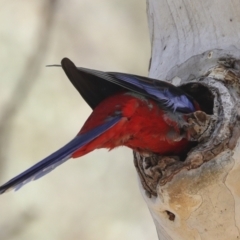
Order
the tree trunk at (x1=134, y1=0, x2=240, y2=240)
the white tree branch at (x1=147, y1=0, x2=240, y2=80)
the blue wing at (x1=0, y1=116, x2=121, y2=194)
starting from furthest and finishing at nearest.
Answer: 1. the white tree branch at (x1=147, y1=0, x2=240, y2=80)
2. the tree trunk at (x1=134, y1=0, x2=240, y2=240)
3. the blue wing at (x1=0, y1=116, x2=121, y2=194)

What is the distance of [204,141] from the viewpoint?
4.03 ft

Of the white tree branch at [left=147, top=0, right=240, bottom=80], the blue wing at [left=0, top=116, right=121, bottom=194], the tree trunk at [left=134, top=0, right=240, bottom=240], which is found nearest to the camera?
the blue wing at [left=0, top=116, right=121, bottom=194]

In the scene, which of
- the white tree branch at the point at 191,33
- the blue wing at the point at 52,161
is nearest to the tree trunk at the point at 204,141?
the white tree branch at the point at 191,33

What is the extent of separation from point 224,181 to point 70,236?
163cm

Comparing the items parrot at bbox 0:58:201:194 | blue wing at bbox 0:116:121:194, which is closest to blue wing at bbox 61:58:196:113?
parrot at bbox 0:58:201:194

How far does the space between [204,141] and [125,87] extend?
0.75 feet

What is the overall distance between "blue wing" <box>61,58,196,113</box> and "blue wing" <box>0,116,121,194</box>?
11 centimetres

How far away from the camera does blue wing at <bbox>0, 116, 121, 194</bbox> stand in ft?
3.22

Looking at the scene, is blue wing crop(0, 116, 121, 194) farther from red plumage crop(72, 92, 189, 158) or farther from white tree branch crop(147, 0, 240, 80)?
white tree branch crop(147, 0, 240, 80)

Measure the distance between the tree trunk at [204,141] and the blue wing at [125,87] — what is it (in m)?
0.07

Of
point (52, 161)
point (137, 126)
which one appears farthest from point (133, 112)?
point (52, 161)

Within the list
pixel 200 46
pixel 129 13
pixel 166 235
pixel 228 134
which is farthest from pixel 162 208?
pixel 129 13

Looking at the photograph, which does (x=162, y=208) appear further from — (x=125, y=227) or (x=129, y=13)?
(x=129, y=13)

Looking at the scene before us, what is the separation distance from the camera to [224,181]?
1.17 m
